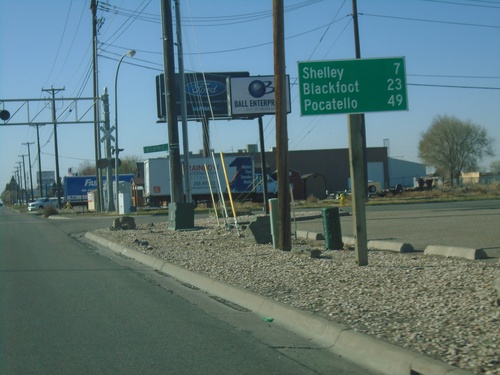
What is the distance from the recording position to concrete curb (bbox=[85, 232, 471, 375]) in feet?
20.6

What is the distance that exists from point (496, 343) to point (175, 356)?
3459mm

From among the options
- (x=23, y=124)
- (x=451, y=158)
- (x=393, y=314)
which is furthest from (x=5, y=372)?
(x=451, y=158)

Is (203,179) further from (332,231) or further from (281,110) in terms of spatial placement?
(281,110)

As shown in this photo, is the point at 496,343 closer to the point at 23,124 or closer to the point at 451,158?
the point at 23,124

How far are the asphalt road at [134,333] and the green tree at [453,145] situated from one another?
73.6m

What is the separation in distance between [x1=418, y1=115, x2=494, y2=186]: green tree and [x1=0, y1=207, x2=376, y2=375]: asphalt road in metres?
73.6

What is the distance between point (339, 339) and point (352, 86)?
21.5 feet

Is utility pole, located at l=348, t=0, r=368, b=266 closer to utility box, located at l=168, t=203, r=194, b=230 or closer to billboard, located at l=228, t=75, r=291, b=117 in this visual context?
utility box, located at l=168, t=203, r=194, b=230

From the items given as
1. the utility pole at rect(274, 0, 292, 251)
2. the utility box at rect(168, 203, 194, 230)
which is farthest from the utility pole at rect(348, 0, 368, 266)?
the utility box at rect(168, 203, 194, 230)

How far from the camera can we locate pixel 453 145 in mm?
82250

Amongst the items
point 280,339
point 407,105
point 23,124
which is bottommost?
point 280,339

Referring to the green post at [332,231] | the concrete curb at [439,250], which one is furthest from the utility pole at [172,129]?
the green post at [332,231]

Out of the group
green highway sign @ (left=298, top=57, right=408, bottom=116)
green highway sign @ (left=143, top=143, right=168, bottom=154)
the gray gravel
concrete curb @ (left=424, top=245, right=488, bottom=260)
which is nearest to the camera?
the gray gravel

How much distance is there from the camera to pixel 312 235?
20.0 metres
